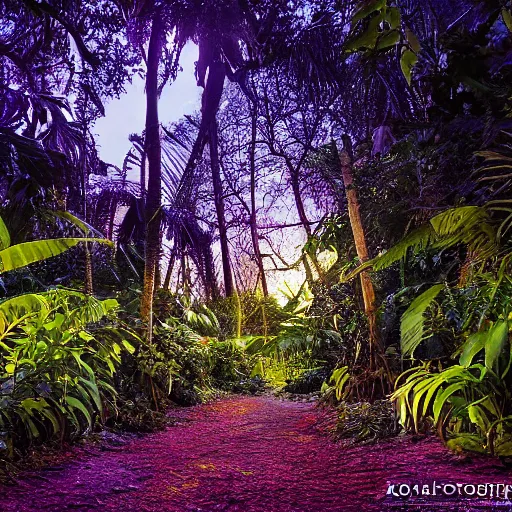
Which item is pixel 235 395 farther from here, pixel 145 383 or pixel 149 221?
pixel 149 221

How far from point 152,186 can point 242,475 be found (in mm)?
3287

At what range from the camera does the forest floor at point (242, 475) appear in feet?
5.39

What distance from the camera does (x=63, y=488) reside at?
1873 mm

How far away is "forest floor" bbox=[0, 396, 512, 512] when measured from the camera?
64.7 inches

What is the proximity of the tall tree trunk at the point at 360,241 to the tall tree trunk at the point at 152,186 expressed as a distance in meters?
2.04

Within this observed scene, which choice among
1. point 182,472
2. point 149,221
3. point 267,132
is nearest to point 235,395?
point 149,221

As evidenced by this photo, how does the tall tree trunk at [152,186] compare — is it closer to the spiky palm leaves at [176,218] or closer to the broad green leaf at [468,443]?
the spiky palm leaves at [176,218]

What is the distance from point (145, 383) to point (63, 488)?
2188 millimetres

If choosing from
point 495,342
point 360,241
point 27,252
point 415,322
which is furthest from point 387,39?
point 360,241

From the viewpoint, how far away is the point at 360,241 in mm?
3479

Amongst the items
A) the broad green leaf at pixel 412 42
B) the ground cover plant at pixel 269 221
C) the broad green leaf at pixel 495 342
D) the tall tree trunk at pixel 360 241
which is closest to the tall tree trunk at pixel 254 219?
the ground cover plant at pixel 269 221

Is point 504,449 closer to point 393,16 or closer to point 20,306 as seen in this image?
point 393,16

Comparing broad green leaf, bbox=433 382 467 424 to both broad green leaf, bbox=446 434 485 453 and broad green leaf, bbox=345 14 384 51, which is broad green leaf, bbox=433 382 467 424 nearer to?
broad green leaf, bbox=446 434 485 453

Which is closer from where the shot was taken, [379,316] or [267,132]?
[379,316]
